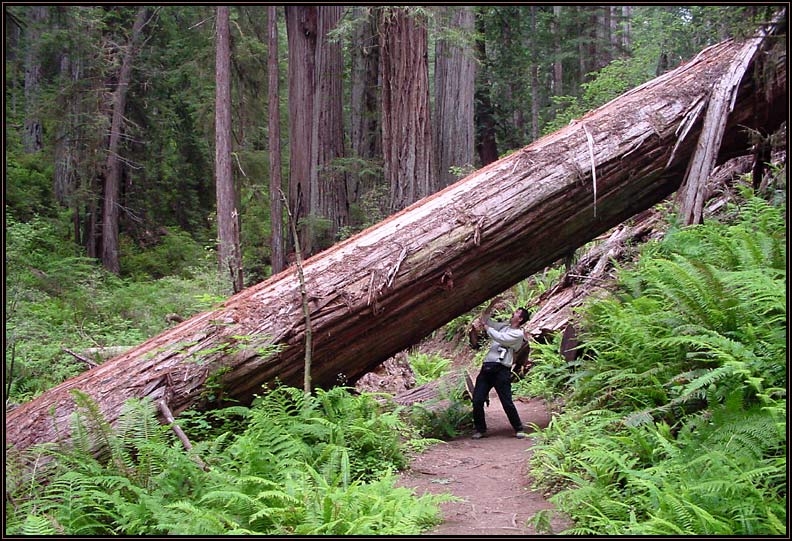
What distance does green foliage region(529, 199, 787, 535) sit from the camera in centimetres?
344

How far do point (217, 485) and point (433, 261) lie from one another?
3.02 metres

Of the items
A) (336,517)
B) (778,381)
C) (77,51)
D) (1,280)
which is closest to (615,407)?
(778,381)

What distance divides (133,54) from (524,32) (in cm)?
1529

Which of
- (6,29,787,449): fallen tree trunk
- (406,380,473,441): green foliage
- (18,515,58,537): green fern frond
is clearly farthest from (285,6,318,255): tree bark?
(18,515,58,537): green fern frond

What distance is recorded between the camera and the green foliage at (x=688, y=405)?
344cm

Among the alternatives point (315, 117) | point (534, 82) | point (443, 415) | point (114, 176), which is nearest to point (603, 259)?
point (443, 415)

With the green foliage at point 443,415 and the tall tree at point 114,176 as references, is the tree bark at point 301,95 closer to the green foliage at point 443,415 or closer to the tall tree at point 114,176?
the green foliage at point 443,415

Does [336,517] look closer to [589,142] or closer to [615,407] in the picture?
[615,407]

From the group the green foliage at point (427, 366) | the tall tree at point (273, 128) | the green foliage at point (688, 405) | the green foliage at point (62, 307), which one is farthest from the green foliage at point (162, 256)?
the green foliage at point (688, 405)

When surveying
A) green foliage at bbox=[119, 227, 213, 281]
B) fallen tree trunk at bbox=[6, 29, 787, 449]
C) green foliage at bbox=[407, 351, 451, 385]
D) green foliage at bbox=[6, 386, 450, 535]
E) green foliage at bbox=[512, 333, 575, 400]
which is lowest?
green foliage at bbox=[119, 227, 213, 281]

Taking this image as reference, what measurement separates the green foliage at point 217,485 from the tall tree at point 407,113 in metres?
5.96

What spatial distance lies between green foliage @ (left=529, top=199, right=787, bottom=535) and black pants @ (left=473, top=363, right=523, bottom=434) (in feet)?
2.66

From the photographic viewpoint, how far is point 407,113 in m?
10.4

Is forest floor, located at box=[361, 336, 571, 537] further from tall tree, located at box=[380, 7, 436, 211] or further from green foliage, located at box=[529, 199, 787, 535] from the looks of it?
tall tree, located at box=[380, 7, 436, 211]
